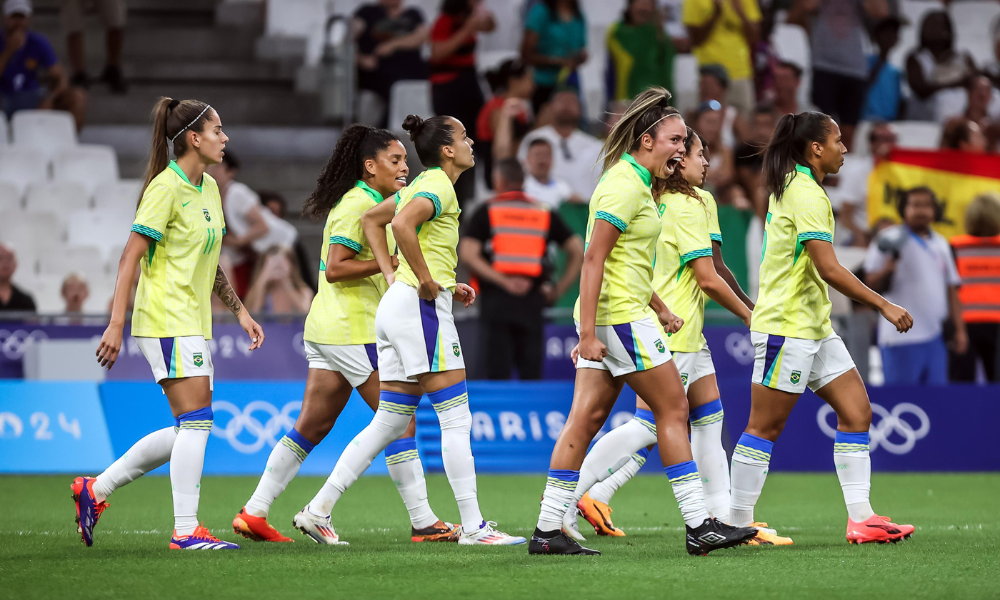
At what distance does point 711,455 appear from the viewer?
6.84 metres

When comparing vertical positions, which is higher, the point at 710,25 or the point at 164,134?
the point at 710,25

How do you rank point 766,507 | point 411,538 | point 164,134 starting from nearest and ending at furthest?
point 164,134 → point 411,538 → point 766,507

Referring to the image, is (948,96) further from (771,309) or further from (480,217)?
(771,309)

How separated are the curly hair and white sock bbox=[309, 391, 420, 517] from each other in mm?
1230

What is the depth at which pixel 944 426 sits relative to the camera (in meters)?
11.4

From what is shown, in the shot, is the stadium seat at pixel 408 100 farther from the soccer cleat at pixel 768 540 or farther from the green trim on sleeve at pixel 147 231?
the soccer cleat at pixel 768 540

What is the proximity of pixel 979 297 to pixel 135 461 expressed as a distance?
897 centimetres

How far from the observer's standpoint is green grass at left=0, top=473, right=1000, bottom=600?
16.5 feet

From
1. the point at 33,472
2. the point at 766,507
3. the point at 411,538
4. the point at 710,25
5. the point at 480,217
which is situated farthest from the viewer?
the point at 710,25

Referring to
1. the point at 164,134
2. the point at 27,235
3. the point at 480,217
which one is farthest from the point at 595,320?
the point at 27,235

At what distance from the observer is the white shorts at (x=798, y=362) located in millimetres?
6438

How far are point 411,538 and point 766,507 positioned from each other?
3036 millimetres

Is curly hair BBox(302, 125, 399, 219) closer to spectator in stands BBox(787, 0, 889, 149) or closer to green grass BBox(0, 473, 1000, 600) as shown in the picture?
green grass BBox(0, 473, 1000, 600)

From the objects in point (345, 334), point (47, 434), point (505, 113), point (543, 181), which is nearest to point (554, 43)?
point (505, 113)
